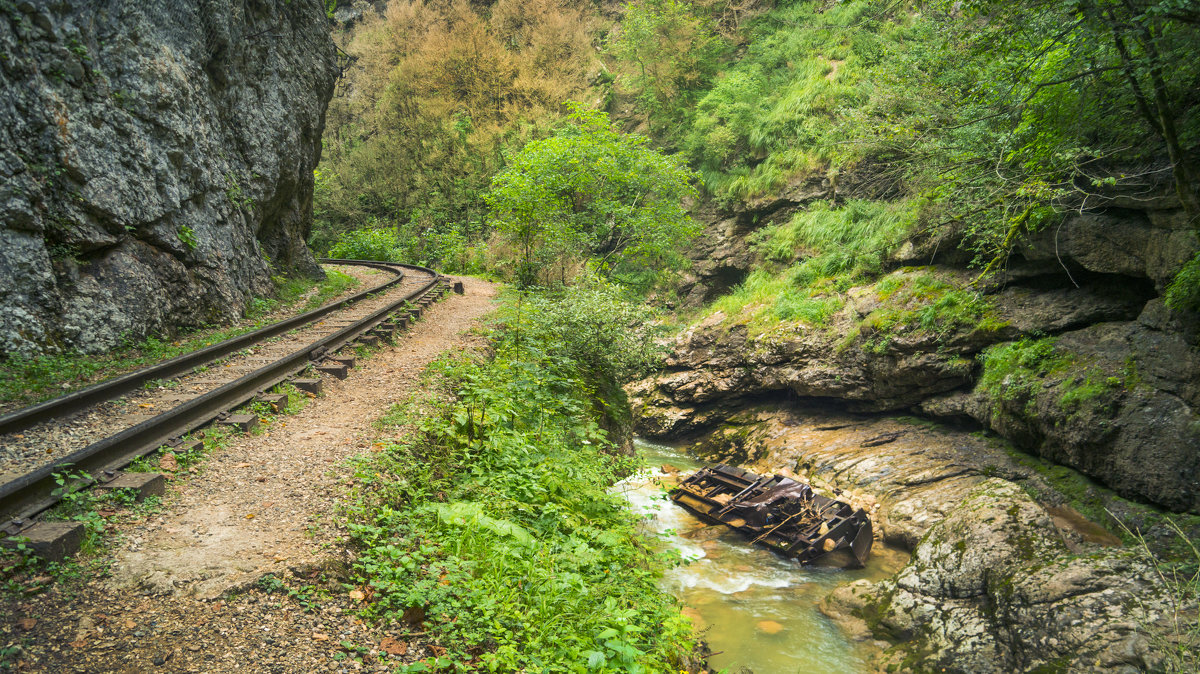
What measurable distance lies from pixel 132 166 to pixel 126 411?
5.27m

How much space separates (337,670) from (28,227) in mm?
7468

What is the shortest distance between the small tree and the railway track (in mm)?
7193

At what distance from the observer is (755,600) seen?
31.7 ft

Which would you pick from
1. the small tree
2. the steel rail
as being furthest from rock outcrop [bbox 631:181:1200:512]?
the steel rail

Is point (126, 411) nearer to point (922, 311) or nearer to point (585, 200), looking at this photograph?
point (922, 311)

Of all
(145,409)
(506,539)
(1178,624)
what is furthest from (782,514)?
(145,409)

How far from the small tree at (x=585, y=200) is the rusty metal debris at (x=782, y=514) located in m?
7.40

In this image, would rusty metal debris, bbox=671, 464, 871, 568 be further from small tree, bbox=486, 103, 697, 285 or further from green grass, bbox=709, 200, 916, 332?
small tree, bbox=486, 103, 697, 285

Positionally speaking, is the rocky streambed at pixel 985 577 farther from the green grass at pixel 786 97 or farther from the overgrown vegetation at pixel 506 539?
the green grass at pixel 786 97

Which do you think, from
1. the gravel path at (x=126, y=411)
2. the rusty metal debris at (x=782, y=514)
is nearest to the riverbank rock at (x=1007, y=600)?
the rusty metal debris at (x=782, y=514)

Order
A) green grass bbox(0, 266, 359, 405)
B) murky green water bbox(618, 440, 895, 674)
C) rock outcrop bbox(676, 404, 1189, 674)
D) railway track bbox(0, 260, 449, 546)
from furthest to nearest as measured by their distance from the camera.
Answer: murky green water bbox(618, 440, 895, 674) → rock outcrop bbox(676, 404, 1189, 674) → green grass bbox(0, 266, 359, 405) → railway track bbox(0, 260, 449, 546)

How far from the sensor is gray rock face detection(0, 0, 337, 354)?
273 inches

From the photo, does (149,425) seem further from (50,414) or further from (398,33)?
(398,33)

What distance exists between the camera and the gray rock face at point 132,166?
693 cm
